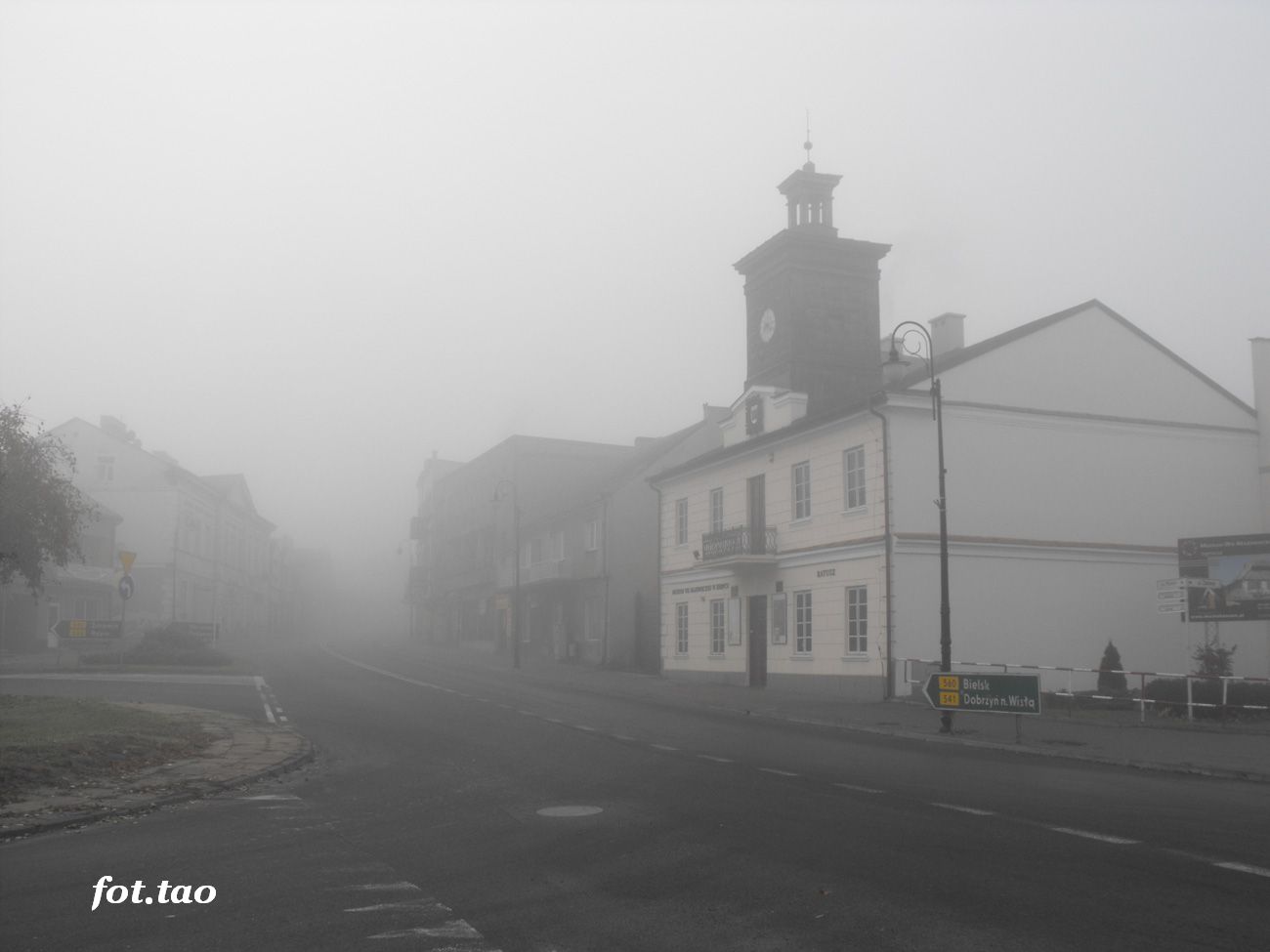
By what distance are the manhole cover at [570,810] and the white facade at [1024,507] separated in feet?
58.1

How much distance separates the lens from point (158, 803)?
11.7 m

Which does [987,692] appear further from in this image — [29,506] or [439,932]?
[29,506]

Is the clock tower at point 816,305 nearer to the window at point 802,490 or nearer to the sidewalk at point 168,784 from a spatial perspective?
the window at point 802,490

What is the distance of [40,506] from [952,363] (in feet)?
73.7

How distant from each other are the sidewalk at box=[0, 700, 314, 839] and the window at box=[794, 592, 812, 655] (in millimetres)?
15701

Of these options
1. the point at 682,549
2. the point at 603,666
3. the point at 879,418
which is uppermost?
the point at 879,418

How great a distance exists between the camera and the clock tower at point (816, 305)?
1480 inches

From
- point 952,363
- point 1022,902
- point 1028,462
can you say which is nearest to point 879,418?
point 952,363

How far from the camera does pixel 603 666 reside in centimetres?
4456

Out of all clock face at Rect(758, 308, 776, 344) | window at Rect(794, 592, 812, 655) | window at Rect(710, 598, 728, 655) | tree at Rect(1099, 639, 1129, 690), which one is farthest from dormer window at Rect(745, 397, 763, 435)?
tree at Rect(1099, 639, 1129, 690)

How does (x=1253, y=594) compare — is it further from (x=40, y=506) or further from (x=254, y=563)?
(x=254, y=563)

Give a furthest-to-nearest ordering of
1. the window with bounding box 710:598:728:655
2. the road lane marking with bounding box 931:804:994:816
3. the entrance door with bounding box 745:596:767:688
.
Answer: the window with bounding box 710:598:728:655 → the entrance door with bounding box 745:596:767:688 → the road lane marking with bounding box 931:804:994:816

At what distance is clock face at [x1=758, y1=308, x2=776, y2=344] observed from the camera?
38594mm

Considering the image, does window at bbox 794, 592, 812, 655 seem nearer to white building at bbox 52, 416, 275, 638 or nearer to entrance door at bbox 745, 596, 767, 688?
entrance door at bbox 745, 596, 767, 688
